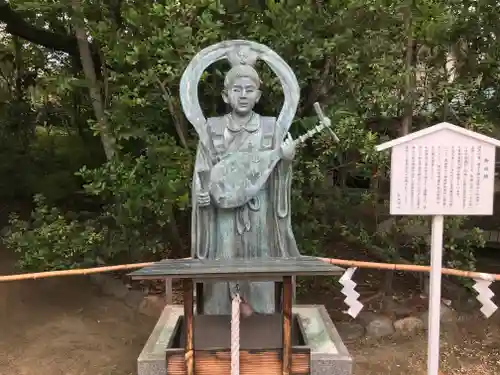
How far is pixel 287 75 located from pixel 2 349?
13.0ft

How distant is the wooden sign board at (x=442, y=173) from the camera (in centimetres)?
310

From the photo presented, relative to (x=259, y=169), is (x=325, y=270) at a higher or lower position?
lower

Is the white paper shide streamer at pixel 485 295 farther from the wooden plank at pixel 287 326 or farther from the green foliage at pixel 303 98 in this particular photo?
the green foliage at pixel 303 98

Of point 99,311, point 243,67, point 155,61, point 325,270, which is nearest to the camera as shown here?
point 325,270

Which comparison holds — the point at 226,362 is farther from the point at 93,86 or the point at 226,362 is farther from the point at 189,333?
the point at 93,86

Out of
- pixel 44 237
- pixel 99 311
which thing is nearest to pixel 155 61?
pixel 44 237

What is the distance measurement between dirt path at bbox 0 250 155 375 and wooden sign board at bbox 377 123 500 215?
3.18m

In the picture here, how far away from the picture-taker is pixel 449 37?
5.13 metres

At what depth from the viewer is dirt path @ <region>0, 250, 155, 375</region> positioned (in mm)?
5006

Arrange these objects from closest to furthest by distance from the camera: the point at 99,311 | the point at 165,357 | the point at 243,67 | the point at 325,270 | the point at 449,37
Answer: the point at 325,270 < the point at 165,357 < the point at 243,67 < the point at 449,37 < the point at 99,311

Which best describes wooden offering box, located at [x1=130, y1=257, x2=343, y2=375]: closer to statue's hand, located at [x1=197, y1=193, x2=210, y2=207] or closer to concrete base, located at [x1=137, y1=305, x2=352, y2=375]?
concrete base, located at [x1=137, y1=305, x2=352, y2=375]

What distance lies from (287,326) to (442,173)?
1.27 m

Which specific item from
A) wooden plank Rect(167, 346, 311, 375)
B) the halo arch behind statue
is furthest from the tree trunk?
wooden plank Rect(167, 346, 311, 375)

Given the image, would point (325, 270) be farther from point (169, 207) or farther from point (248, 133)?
point (169, 207)
